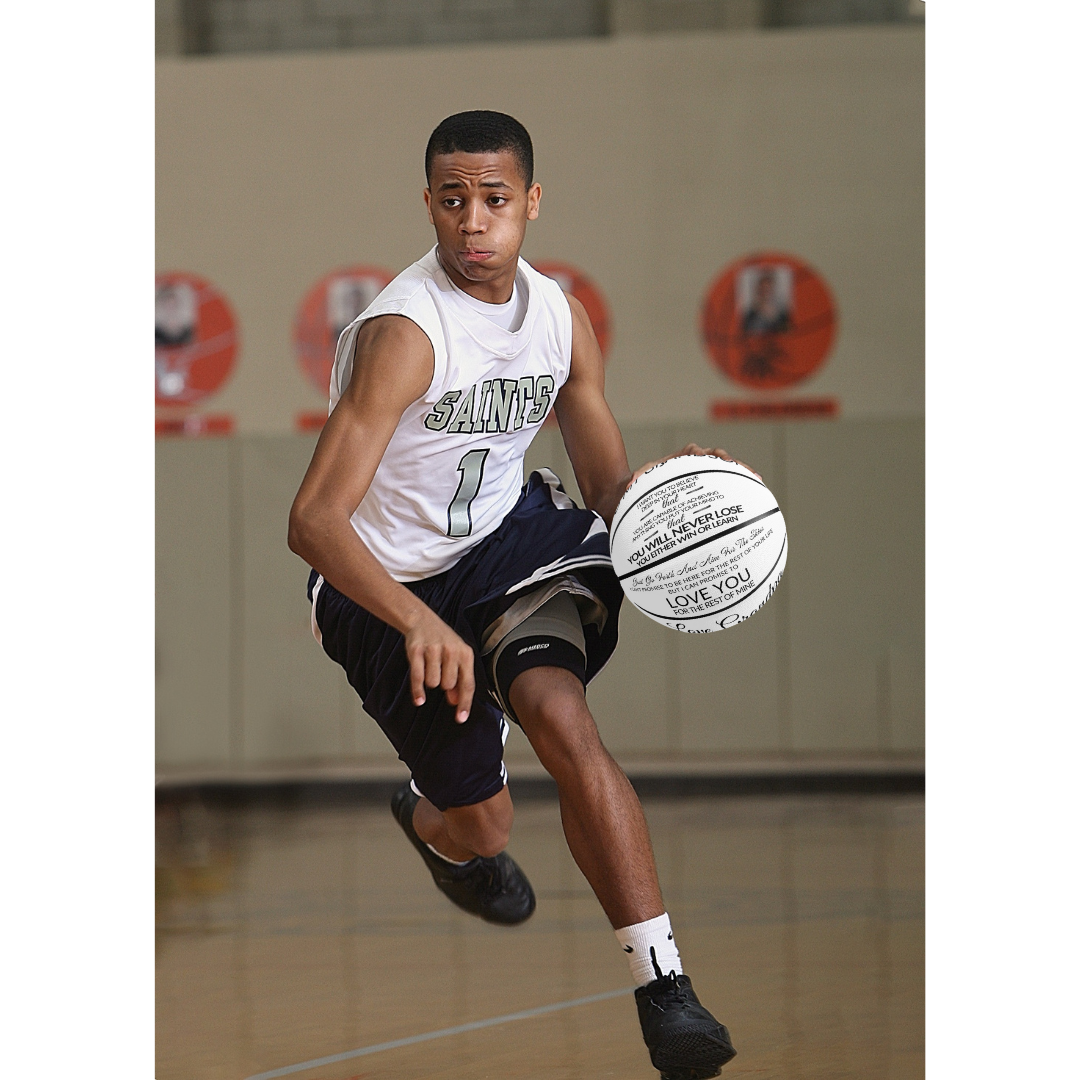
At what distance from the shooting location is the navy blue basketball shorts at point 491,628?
268 centimetres

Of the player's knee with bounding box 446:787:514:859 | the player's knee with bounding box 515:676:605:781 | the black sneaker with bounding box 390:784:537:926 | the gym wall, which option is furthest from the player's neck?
the gym wall

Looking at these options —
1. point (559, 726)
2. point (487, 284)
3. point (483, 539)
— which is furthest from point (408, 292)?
point (559, 726)

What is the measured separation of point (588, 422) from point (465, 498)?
0.30 meters

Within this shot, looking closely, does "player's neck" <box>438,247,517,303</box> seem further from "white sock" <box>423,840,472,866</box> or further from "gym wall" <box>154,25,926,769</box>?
"gym wall" <box>154,25,926,769</box>

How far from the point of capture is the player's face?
8.71 feet

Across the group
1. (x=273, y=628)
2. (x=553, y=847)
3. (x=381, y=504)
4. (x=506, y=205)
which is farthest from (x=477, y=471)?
(x=273, y=628)

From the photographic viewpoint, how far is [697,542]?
258 centimetres

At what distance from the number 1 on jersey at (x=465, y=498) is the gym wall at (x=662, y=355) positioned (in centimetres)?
349

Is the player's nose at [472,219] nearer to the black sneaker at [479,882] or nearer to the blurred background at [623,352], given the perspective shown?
the black sneaker at [479,882]

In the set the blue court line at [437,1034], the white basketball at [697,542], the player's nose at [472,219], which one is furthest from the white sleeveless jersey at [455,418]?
the blue court line at [437,1034]
